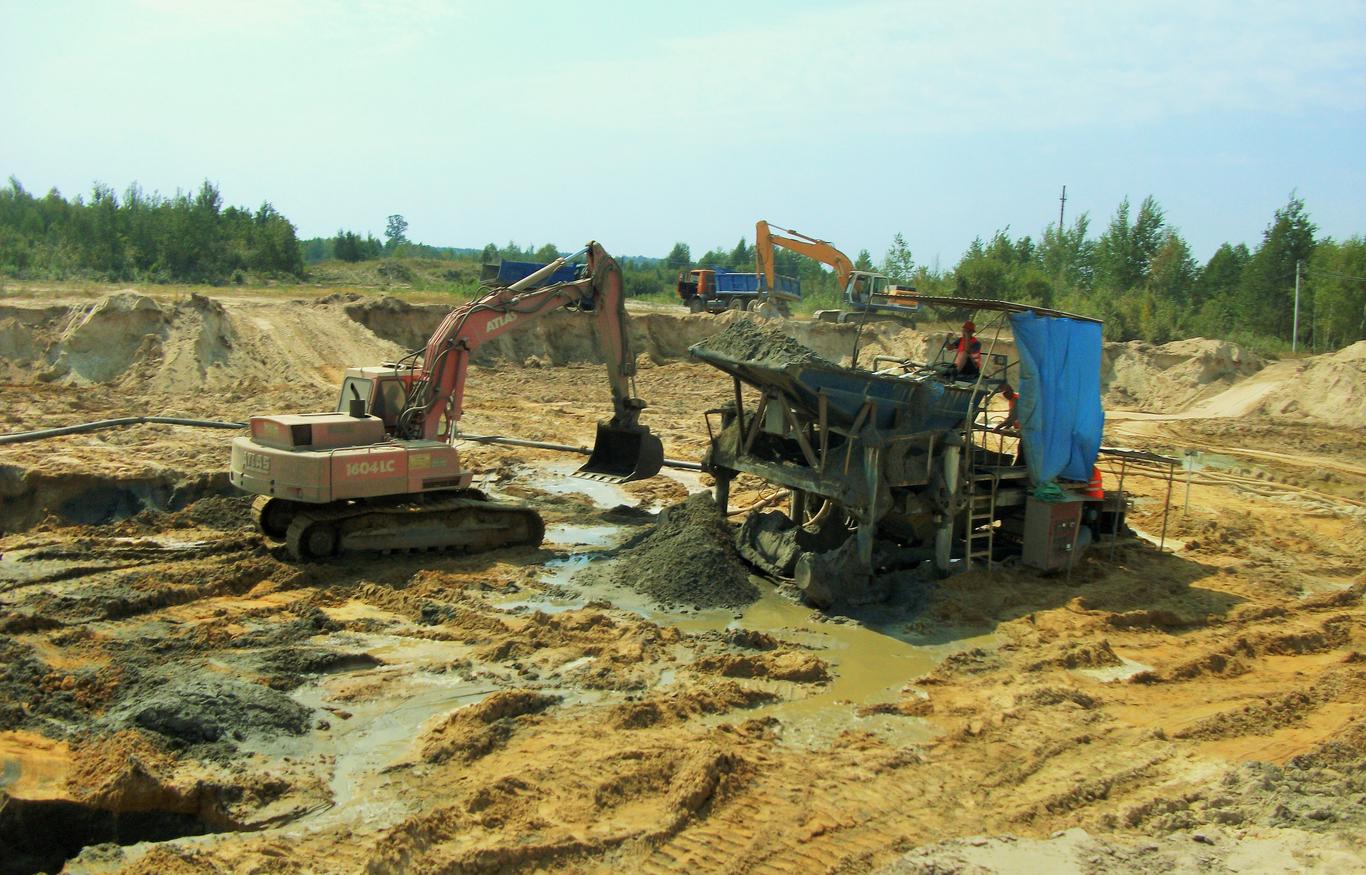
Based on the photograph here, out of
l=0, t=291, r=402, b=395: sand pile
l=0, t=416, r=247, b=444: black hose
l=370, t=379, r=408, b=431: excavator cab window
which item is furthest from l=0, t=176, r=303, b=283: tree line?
l=370, t=379, r=408, b=431: excavator cab window

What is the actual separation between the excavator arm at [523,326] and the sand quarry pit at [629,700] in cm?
93

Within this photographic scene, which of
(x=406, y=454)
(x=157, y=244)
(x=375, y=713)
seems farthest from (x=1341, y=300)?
(x=157, y=244)

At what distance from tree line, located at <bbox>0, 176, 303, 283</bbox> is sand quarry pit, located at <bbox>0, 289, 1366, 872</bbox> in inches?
1136

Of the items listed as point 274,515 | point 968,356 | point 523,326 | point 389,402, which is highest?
point 523,326

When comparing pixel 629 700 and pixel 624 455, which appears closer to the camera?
pixel 629 700

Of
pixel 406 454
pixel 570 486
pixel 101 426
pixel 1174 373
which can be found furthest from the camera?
pixel 1174 373

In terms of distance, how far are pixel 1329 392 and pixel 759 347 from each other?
823 inches

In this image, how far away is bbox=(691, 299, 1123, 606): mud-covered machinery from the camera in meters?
10.5

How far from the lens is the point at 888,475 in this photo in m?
→ 10.5

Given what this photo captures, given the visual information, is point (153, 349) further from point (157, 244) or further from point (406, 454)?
point (157, 244)

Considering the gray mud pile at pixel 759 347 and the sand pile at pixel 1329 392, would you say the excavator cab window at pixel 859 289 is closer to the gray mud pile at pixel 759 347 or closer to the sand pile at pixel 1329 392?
the sand pile at pixel 1329 392

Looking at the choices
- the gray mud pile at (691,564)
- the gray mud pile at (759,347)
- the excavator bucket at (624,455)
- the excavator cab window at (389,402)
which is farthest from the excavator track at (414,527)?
the gray mud pile at (759,347)

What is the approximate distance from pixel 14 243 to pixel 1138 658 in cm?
4573

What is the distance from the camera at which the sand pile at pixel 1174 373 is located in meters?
28.8
